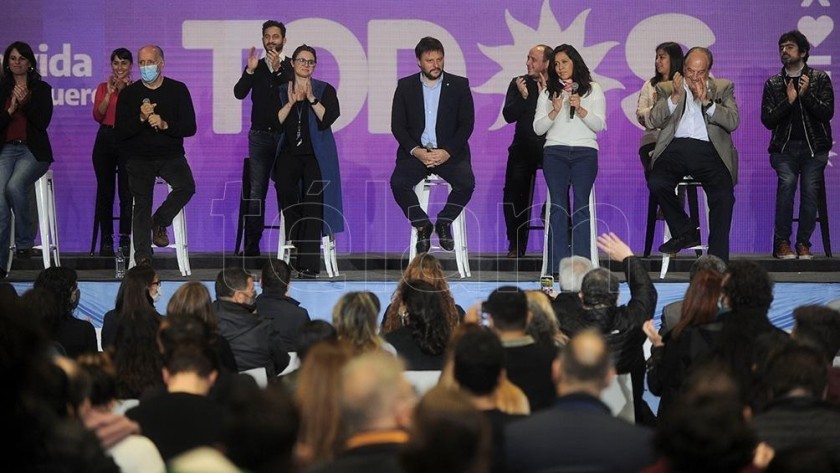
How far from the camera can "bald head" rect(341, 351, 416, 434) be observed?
98.2 inches

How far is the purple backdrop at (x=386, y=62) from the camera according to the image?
393 inches

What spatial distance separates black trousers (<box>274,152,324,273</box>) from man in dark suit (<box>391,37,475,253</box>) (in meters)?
0.60

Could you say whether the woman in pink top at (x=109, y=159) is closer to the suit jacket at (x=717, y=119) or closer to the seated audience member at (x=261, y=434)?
the suit jacket at (x=717, y=119)

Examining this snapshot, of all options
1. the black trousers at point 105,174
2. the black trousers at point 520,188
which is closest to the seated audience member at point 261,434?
the black trousers at point 520,188

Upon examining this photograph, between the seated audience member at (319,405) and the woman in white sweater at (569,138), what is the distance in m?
4.51

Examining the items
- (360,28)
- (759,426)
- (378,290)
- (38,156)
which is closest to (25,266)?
(38,156)

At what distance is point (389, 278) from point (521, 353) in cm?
399

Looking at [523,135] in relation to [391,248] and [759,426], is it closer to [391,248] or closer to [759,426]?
[391,248]

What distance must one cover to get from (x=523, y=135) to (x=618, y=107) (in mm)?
1437

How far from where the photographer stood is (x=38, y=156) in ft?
25.1

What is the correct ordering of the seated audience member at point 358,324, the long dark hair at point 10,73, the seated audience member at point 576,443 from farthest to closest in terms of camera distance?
the long dark hair at point 10,73 < the seated audience member at point 358,324 < the seated audience member at point 576,443

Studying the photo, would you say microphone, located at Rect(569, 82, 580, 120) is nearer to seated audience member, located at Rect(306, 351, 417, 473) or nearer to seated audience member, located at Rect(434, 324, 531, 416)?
seated audience member, located at Rect(434, 324, 531, 416)

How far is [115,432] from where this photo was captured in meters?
2.91

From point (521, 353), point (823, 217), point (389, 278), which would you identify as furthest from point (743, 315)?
point (823, 217)
